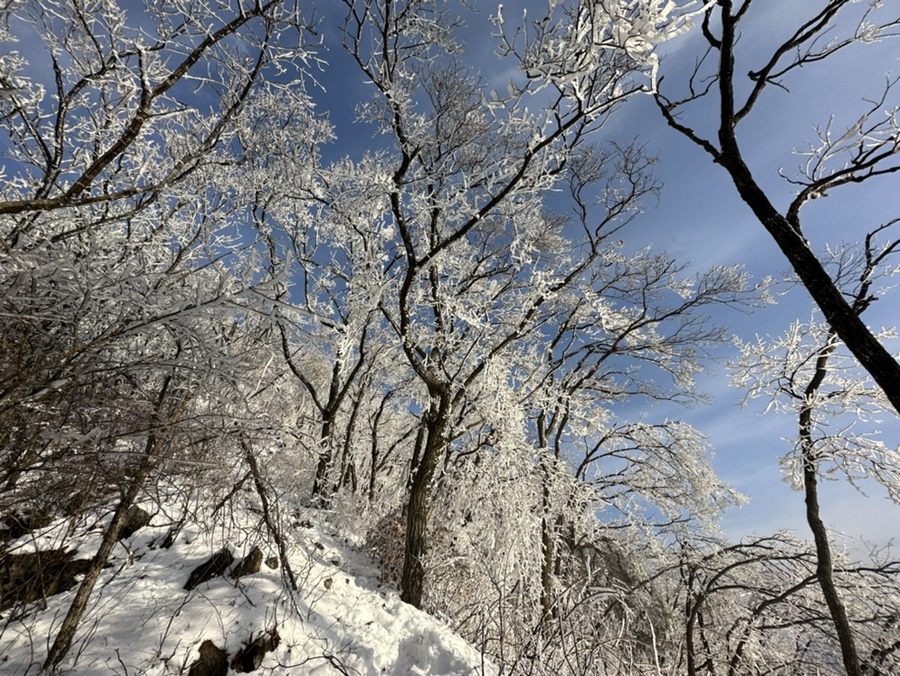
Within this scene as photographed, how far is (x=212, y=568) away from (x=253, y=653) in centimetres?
144

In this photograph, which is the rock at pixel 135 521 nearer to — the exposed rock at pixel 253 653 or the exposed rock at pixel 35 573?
the exposed rock at pixel 35 573

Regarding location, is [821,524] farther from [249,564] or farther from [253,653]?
[249,564]

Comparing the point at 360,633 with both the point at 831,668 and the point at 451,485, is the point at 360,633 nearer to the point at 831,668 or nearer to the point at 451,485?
the point at 451,485

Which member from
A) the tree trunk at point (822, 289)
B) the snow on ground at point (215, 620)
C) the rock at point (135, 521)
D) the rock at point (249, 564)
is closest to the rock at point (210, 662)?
the snow on ground at point (215, 620)

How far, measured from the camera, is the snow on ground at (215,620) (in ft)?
12.1

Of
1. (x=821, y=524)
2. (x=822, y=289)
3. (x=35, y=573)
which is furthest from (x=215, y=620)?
(x=821, y=524)

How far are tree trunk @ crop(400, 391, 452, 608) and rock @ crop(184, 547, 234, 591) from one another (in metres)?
2.40

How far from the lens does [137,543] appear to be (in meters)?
5.34

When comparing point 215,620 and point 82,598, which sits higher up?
point 82,598

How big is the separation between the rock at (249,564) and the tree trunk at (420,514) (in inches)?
80.0

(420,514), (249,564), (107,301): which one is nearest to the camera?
(107,301)

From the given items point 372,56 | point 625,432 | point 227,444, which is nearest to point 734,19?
point 372,56

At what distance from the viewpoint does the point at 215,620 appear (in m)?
4.20

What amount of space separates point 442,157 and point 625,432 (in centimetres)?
922
